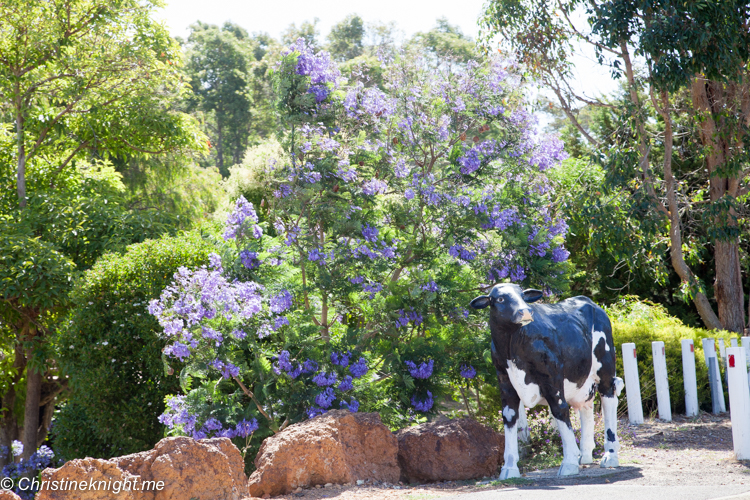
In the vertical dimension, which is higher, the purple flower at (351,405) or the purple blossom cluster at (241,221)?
the purple blossom cluster at (241,221)

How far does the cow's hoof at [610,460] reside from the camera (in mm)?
5613

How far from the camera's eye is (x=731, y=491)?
430cm

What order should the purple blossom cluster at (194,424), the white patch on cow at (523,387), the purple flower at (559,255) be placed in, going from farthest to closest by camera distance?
the purple flower at (559,255) → the purple blossom cluster at (194,424) → the white patch on cow at (523,387)

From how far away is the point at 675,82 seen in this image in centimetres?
921

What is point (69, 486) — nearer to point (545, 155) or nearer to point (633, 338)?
point (545, 155)

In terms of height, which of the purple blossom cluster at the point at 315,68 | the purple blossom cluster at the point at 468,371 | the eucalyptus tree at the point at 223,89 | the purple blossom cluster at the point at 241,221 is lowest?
the purple blossom cluster at the point at 468,371

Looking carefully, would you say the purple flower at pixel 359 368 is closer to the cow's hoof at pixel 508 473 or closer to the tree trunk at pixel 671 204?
the cow's hoof at pixel 508 473

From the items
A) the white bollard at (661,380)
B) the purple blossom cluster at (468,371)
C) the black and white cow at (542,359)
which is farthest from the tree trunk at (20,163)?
the white bollard at (661,380)

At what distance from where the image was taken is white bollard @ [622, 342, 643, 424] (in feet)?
25.8

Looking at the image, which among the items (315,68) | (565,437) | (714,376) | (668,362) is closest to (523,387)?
(565,437)

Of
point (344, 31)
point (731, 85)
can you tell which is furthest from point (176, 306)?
point (344, 31)

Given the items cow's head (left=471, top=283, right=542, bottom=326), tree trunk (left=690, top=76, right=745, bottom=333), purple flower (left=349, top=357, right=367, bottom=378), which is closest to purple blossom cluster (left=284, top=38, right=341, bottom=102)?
purple flower (left=349, top=357, right=367, bottom=378)

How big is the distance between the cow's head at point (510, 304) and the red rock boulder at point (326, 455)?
1.26m

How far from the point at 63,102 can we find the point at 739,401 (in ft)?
37.1
